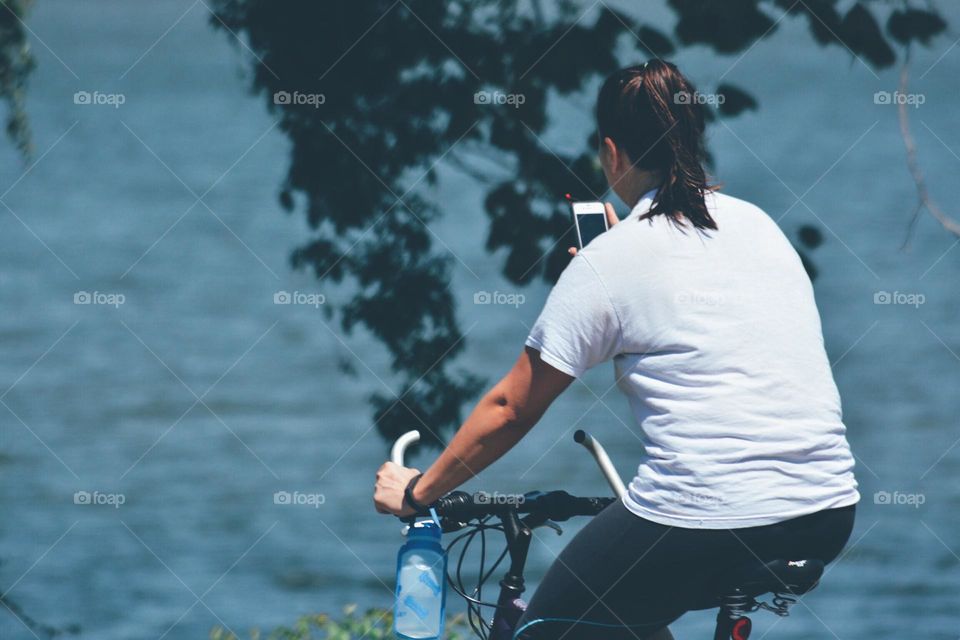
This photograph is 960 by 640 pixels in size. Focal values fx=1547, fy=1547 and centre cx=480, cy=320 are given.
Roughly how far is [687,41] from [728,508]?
2093mm

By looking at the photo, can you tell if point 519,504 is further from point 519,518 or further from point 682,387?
point 682,387

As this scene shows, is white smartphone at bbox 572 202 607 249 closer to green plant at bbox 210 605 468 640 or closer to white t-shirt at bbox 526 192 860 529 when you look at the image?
white t-shirt at bbox 526 192 860 529

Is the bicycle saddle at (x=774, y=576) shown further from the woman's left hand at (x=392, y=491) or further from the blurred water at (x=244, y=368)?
the blurred water at (x=244, y=368)

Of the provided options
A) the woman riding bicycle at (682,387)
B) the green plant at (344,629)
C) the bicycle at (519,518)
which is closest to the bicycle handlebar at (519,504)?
the bicycle at (519,518)

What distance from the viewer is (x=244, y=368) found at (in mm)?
11391

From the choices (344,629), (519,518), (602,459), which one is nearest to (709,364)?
(602,459)

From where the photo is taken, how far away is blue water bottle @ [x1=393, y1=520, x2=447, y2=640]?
262cm

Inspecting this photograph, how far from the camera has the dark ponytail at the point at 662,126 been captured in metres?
2.40

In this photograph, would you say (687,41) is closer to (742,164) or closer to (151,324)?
(742,164)

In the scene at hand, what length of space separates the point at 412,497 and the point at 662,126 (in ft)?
2.41

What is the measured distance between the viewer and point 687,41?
13.4 ft

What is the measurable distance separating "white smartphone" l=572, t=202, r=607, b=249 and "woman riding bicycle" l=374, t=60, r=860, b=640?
10.7 inches

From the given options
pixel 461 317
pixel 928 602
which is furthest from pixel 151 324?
pixel 461 317

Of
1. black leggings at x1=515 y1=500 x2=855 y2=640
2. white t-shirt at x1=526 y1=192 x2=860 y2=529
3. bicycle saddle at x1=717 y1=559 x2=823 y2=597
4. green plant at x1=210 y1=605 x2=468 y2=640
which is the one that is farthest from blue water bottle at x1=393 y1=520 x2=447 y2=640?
green plant at x1=210 y1=605 x2=468 y2=640
